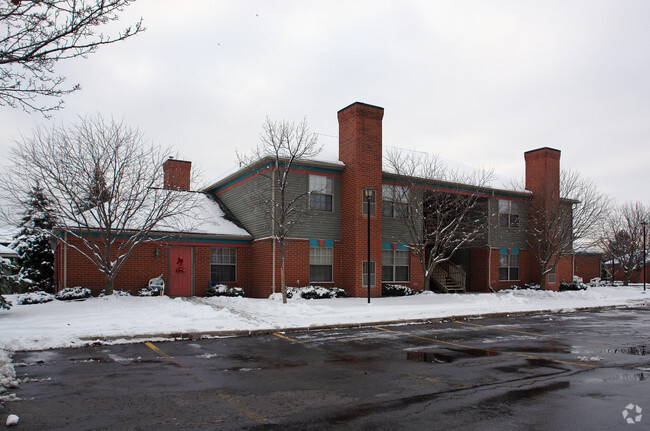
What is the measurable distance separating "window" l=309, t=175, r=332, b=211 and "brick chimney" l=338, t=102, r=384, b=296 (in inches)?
27.1

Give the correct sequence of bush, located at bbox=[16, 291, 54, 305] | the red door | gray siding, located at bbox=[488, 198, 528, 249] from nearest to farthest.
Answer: bush, located at bbox=[16, 291, 54, 305]
the red door
gray siding, located at bbox=[488, 198, 528, 249]

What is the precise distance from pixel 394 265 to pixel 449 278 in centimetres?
619

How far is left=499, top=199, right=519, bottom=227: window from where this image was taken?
30.8m

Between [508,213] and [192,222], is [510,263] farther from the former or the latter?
[192,222]

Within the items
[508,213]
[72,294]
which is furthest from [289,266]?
[508,213]

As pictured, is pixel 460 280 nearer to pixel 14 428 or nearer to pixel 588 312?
pixel 588 312

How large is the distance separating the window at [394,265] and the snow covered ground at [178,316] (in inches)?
123

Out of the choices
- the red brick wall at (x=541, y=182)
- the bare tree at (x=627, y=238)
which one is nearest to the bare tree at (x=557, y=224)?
the red brick wall at (x=541, y=182)

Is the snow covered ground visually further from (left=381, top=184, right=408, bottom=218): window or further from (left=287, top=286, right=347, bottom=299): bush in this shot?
(left=381, top=184, right=408, bottom=218): window

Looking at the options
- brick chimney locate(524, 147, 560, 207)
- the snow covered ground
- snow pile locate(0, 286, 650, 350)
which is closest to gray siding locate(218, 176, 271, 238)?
snow pile locate(0, 286, 650, 350)

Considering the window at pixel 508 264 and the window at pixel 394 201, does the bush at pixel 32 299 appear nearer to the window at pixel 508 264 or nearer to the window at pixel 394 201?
the window at pixel 394 201

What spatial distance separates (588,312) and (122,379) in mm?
19444

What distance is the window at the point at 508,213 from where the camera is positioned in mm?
30812

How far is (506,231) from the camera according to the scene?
30969mm
